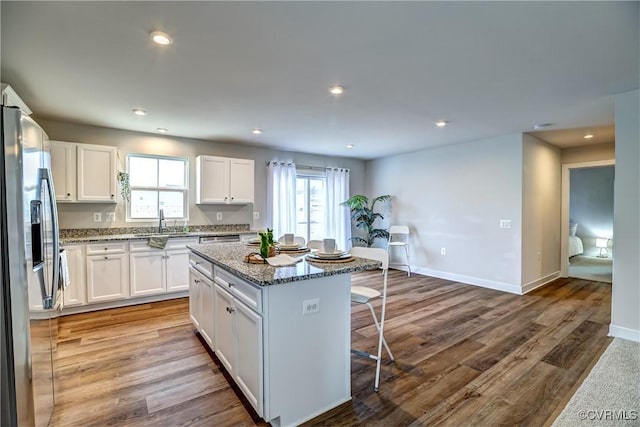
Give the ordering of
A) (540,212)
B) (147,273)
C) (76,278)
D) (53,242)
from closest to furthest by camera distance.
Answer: (53,242) → (76,278) → (147,273) → (540,212)

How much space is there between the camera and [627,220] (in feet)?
9.63

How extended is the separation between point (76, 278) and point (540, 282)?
6603mm

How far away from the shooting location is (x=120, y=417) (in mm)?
1887

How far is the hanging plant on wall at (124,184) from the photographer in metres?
4.30

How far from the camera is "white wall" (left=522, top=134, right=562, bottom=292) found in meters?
4.58

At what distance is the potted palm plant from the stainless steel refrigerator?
5.07 meters

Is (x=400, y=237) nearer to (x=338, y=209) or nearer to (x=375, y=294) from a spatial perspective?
(x=338, y=209)

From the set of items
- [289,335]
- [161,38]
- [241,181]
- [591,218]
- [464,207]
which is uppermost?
[161,38]

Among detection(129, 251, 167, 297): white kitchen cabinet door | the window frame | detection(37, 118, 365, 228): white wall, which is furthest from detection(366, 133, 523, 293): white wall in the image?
detection(129, 251, 167, 297): white kitchen cabinet door

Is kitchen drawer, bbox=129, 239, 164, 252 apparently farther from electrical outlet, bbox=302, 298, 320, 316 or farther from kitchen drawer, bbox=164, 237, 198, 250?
electrical outlet, bbox=302, 298, 320, 316

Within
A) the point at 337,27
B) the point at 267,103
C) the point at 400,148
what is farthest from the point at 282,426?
the point at 400,148

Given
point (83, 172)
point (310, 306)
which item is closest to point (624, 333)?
point (310, 306)

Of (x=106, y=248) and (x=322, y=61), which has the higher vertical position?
(x=322, y=61)

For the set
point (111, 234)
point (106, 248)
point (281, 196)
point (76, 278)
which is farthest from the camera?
point (281, 196)
